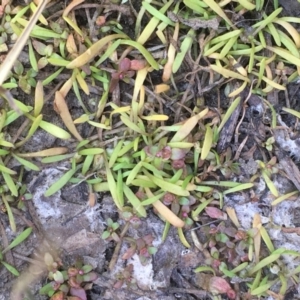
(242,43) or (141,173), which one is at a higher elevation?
(242,43)

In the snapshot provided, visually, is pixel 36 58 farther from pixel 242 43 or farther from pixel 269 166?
pixel 269 166

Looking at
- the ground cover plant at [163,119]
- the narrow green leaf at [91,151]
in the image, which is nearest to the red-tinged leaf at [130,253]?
the ground cover plant at [163,119]

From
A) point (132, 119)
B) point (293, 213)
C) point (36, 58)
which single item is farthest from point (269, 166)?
point (36, 58)

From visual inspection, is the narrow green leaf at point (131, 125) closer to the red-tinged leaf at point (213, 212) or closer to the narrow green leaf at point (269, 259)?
the red-tinged leaf at point (213, 212)

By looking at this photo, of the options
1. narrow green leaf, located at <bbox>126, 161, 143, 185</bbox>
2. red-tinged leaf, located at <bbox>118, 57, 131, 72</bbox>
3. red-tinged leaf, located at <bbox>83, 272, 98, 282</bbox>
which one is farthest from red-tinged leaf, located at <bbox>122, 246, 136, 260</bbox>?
red-tinged leaf, located at <bbox>118, 57, 131, 72</bbox>

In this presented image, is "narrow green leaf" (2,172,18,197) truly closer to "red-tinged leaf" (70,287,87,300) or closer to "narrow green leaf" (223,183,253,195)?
"red-tinged leaf" (70,287,87,300)
